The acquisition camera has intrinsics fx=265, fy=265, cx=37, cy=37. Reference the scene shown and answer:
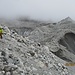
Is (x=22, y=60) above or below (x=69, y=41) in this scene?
above

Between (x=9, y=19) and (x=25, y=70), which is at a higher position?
(x=9, y=19)

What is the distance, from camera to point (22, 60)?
10375 mm

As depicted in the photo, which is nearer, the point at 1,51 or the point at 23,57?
the point at 1,51

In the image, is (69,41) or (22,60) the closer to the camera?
(22,60)

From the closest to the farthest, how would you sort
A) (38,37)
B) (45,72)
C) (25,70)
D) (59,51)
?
(25,70), (45,72), (59,51), (38,37)

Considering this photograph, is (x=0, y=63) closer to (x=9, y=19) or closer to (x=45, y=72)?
(x=45, y=72)

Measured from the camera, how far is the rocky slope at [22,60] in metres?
9.00

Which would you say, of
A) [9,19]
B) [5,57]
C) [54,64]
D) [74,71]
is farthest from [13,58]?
[9,19]

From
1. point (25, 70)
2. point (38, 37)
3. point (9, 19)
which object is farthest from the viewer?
point (9, 19)

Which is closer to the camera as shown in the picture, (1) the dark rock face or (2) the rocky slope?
(2) the rocky slope

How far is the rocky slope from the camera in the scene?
9000 millimetres

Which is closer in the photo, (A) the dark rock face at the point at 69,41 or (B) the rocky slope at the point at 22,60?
(B) the rocky slope at the point at 22,60

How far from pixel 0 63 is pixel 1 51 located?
1080 mm

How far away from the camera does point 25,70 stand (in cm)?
948
